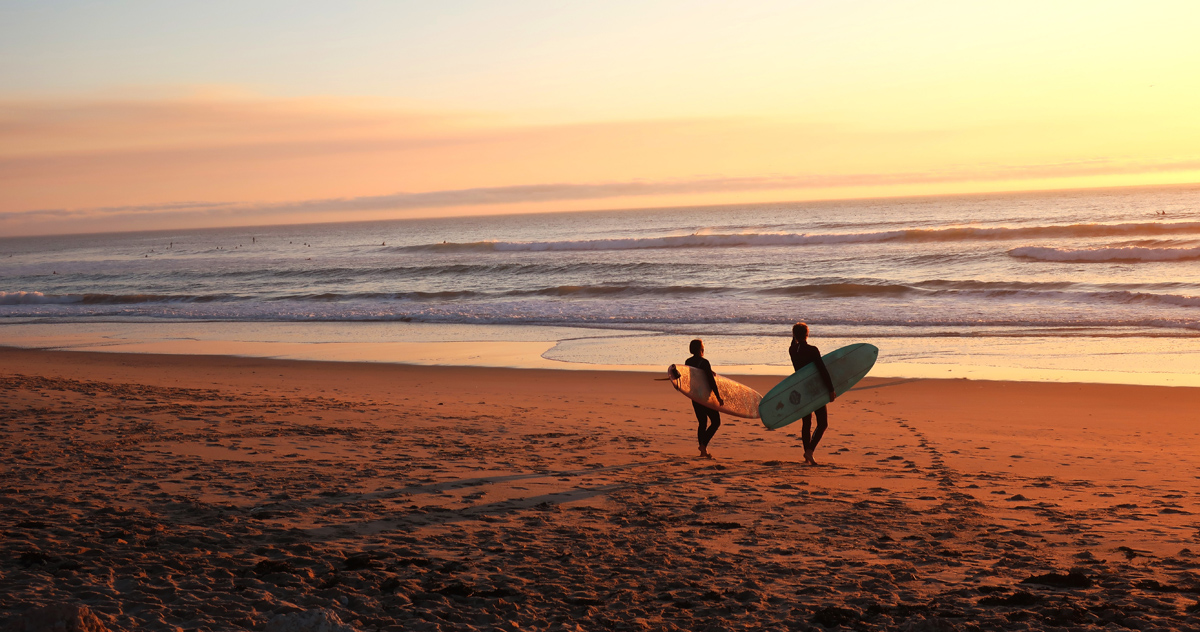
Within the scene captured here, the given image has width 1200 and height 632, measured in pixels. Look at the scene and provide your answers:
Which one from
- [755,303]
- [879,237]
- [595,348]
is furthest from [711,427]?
[879,237]

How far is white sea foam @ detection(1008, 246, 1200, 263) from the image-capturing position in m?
29.2

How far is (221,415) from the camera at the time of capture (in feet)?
29.8

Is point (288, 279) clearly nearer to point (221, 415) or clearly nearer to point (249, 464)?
point (221, 415)

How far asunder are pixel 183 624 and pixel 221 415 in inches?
232

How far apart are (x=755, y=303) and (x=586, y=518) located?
19.5 metres

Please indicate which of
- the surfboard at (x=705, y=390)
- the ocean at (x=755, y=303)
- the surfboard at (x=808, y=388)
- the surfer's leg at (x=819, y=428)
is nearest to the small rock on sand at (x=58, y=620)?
the surfboard at (x=705, y=390)

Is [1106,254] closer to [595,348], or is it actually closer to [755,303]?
[755,303]

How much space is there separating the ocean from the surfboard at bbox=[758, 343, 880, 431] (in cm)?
445

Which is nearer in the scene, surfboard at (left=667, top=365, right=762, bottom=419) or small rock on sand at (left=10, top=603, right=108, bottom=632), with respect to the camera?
small rock on sand at (left=10, top=603, right=108, bottom=632)

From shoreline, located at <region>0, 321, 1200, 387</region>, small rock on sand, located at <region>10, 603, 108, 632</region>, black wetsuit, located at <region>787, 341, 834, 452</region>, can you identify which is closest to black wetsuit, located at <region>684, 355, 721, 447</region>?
black wetsuit, located at <region>787, 341, 834, 452</region>

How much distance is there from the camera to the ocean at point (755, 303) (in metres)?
15.0

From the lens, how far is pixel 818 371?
7609 mm

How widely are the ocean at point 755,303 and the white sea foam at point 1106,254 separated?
83mm

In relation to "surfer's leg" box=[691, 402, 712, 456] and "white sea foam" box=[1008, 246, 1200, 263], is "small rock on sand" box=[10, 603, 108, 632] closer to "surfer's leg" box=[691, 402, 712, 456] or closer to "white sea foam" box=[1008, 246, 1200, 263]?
"surfer's leg" box=[691, 402, 712, 456]
